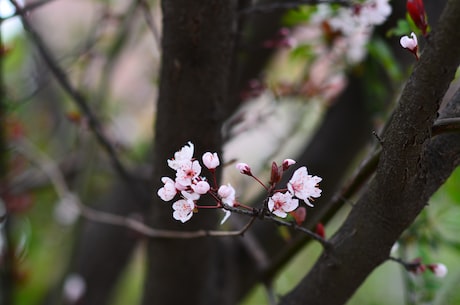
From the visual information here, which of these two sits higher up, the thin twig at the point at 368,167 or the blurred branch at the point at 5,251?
the thin twig at the point at 368,167

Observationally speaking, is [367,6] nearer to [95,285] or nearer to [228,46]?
[228,46]

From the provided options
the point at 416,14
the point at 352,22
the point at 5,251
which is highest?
the point at 416,14

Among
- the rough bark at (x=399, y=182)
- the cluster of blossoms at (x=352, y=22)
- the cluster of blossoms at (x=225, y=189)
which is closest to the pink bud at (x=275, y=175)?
the cluster of blossoms at (x=225, y=189)

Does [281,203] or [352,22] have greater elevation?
[281,203]

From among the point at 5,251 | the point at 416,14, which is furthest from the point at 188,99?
the point at 5,251

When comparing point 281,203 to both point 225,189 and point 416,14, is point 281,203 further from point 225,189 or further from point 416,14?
point 416,14

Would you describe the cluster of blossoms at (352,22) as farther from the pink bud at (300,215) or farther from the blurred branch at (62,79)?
the blurred branch at (62,79)
